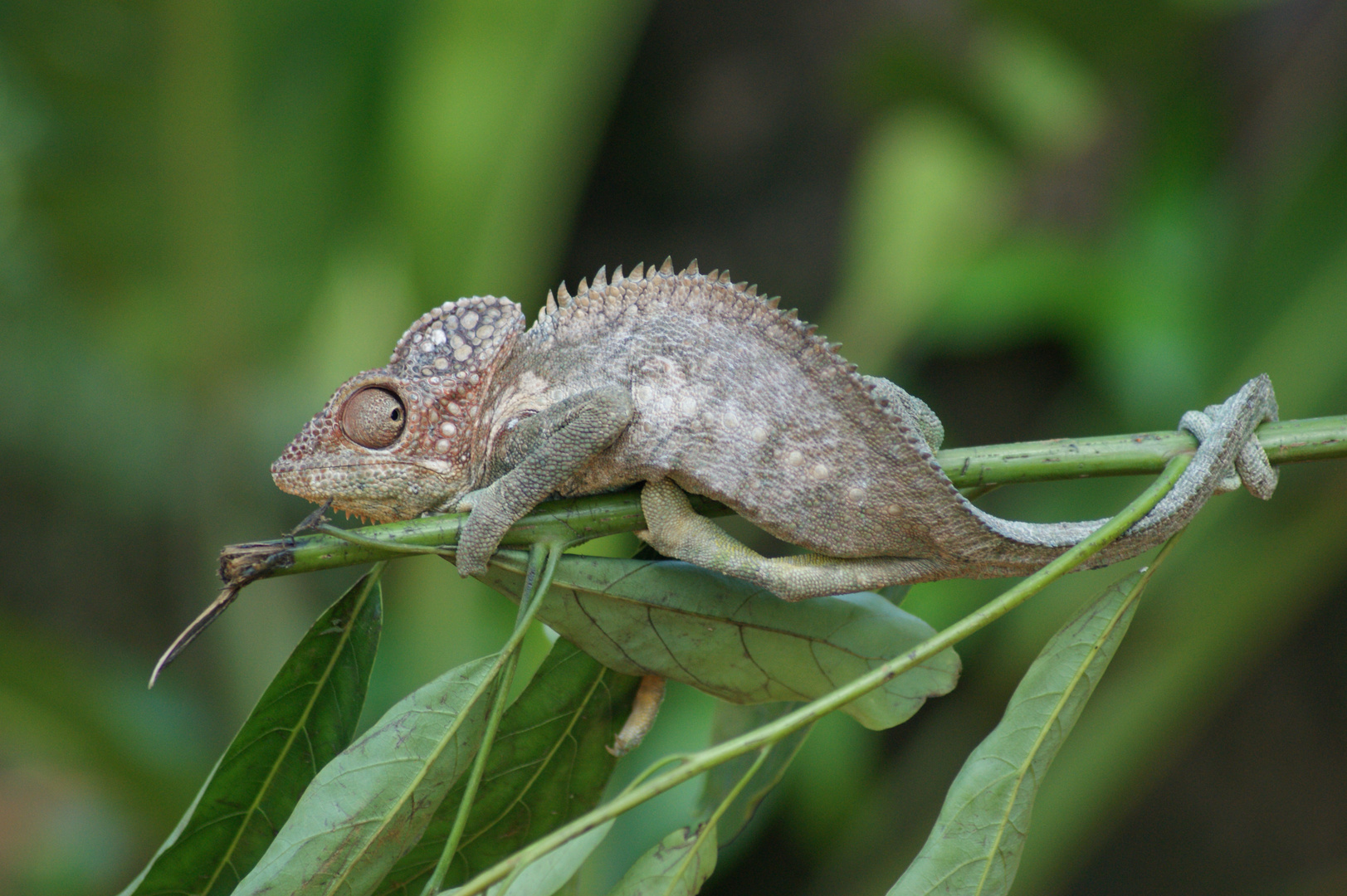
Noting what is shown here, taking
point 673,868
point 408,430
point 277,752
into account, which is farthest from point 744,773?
point 408,430

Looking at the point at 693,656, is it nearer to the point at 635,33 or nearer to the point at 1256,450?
the point at 1256,450

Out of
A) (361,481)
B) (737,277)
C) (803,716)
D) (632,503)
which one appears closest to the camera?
(803,716)

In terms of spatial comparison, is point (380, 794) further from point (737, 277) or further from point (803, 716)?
point (737, 277)

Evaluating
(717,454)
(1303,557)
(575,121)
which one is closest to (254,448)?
(575,121)

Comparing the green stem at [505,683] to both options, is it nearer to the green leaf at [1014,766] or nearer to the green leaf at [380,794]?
the green leaf at [380,794]

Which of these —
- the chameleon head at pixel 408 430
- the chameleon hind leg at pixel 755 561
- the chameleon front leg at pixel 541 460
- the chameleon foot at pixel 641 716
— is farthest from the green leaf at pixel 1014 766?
the chameleon head at pixel 408 430

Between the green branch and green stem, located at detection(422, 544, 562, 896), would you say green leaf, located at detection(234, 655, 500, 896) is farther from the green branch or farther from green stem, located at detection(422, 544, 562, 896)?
the green branch
